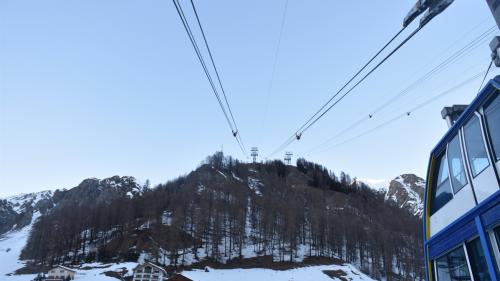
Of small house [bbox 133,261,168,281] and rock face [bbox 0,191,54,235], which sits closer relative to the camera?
small house [bbox 133,261,168,281]

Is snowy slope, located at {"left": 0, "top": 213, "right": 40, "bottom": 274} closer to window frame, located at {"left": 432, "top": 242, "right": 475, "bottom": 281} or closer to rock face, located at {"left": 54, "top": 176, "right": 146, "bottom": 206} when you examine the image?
rock face, located at {"left": 54, "top": 176, "right": 146, "bottom": 206}

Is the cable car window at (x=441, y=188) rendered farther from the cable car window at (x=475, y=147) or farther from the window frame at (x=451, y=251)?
the cable car window at (x=475, y=147)

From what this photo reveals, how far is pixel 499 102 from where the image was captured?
430cm

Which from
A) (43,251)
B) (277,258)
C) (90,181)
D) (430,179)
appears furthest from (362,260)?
(90,181)

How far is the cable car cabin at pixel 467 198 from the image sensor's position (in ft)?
14.0

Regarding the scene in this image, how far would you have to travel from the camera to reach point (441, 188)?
19.5ft

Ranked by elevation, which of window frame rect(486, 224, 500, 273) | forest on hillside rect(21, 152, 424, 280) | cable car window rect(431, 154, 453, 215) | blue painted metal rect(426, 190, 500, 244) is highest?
forest on hillside rect(21, 152, 424, 280)

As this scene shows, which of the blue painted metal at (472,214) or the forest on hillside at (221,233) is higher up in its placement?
the forest on hillside at (221,233)

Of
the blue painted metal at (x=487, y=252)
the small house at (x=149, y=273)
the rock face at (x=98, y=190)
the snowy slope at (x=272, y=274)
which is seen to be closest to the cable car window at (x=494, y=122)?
the blue painted metal at (x=487, y=252)

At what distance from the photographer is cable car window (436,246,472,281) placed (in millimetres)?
5031

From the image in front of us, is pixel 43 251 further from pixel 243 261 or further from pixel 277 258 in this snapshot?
pixel 277 258

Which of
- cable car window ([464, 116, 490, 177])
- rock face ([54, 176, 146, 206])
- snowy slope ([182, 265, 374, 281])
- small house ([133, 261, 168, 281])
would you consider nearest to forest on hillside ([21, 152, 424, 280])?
snowy slope ([182, 265, 374, 281])

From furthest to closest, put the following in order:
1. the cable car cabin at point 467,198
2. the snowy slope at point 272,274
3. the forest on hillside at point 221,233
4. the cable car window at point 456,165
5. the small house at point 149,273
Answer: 1. the forest on hillside at point 221,233
2. the snowy slope at point 272,274
3. the small house at point 149,273
4. the cable car window at point 456,165
5. the cable car cabin at point 467,198

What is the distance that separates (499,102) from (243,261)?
229 ft
